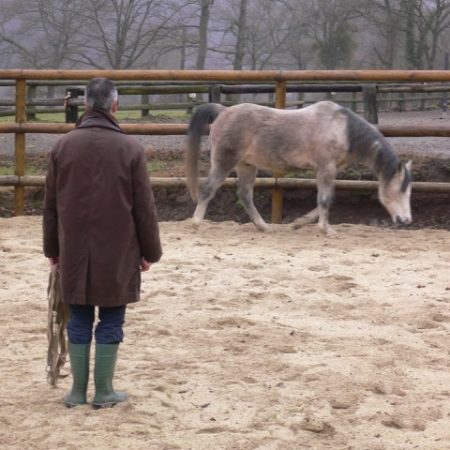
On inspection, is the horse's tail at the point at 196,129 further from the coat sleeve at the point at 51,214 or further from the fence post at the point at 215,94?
the coat sleeve at the point at 51,214

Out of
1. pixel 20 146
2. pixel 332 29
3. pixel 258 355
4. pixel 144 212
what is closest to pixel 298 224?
pixel 20 146

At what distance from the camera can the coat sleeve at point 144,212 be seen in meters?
3.35

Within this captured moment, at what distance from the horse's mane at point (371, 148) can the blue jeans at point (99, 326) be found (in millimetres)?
4615

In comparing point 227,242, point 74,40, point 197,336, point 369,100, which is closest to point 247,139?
point 227,242

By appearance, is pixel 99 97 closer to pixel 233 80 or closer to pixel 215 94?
pixel 233 80

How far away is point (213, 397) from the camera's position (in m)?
3.58

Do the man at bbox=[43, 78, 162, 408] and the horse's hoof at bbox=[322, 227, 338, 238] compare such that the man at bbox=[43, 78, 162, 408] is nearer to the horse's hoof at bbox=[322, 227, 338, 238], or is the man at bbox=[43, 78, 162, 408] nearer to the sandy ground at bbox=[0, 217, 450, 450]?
the sandy ground at bbox=[0, 217, 450, 450]

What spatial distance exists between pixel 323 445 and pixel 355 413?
35 cm

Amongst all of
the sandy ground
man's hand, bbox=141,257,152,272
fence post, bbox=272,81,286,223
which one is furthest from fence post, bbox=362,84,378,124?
man's hand, bbox=141,257,152,272

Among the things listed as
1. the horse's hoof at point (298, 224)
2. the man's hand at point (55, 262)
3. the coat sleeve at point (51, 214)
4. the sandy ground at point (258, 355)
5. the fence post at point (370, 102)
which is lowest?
the sandy ground at point (258, 355)

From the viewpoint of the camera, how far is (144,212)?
3375 millimetres

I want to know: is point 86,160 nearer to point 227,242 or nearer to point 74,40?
point 227,242

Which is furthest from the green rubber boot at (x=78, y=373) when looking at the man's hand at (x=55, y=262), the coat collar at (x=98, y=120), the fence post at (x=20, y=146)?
the fence post at (x=20, y=146)

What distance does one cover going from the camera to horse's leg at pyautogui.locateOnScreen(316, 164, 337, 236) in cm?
772
